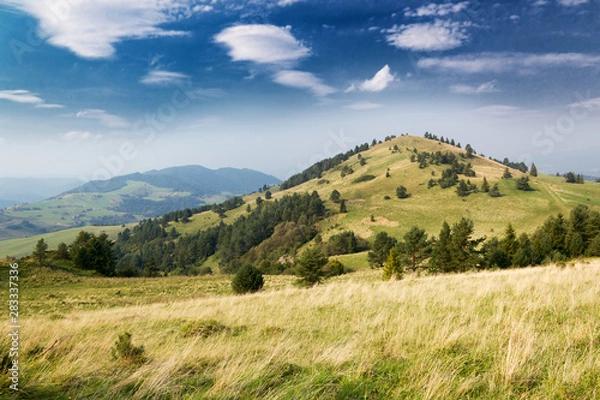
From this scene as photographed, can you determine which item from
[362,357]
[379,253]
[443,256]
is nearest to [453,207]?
[379,253]

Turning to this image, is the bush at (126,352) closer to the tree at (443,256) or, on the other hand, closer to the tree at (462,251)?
the tree at (462,251)

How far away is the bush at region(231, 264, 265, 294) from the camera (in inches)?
1181

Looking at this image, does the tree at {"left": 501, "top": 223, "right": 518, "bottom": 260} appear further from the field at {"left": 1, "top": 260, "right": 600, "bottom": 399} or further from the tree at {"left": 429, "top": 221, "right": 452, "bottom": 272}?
the field at {"left": 1, "top": 260, "right": 600, "bottom": 399}

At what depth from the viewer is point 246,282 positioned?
30.0 metres

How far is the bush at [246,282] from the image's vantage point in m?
30.0

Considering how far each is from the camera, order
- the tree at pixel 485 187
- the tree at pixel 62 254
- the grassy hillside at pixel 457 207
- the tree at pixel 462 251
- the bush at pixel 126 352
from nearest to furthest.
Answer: the bush at pixel 126 352 → the tree at pixel 462 251 → the tree at pixel 62 254 → the grassy hillside at pixel 457 207 → the tree at pixel 485 187

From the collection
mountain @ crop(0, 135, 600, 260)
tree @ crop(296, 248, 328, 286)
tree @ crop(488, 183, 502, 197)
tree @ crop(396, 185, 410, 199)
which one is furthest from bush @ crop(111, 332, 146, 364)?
tree @ crop(396, 185, 410, 199)

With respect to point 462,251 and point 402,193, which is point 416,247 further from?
point 402,193

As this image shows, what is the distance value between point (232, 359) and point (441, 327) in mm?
3657

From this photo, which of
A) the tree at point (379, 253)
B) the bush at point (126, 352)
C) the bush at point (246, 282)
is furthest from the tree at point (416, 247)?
the bush at point (126, 352)

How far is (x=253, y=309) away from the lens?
10.4m

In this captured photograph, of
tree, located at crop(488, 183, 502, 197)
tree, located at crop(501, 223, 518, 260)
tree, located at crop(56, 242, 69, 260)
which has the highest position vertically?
tree, located at crop(488, 183, 502, 197)

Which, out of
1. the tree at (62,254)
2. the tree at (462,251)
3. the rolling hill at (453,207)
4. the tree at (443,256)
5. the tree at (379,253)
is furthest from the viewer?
the rolling hill at (453,207)

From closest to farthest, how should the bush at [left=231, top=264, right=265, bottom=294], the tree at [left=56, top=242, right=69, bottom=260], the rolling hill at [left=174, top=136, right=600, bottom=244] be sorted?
the bush at [left=231, top=264, right=265, bottom=294], the tree at [left=56, top=242, right=69, bottom=260], the rolling hill at [left=174, top=136, right=600, bottom=244]
